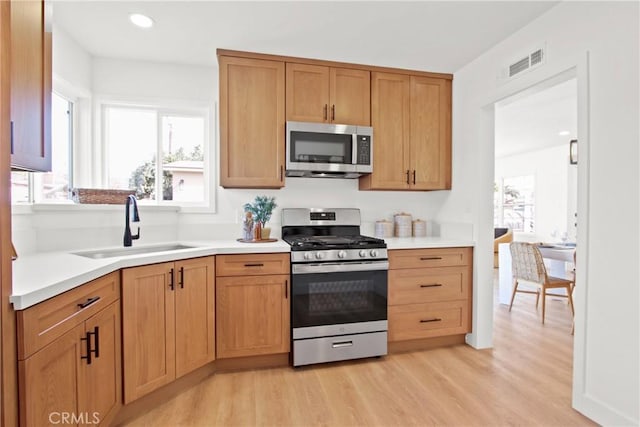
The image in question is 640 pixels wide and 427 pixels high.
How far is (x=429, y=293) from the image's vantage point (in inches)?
108

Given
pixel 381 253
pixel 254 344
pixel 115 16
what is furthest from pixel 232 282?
pixel 115 16

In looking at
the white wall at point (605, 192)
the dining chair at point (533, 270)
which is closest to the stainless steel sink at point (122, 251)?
the white wall at point (605, 192)

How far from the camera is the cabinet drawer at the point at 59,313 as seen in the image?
1.07m

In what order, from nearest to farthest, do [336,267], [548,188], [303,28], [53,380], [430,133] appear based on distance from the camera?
[53,380]
[303,28]
[336,267]
[430,133]
[548,188]

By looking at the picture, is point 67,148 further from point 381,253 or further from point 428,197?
point 428,197

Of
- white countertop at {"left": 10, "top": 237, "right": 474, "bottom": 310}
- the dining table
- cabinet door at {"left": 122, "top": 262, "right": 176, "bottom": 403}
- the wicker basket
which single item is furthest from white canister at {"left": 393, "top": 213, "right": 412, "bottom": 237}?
the wicker basket

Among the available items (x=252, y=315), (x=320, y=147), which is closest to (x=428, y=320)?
(x=252, y=315)

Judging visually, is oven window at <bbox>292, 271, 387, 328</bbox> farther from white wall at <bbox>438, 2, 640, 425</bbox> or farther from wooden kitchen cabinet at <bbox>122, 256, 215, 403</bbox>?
white wall at <bbox>438, 2, 640, 425</bbox>

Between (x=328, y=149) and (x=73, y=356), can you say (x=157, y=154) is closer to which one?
(x=328, y=149)

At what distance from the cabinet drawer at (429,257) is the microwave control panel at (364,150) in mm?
805

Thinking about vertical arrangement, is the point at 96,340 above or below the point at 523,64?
below

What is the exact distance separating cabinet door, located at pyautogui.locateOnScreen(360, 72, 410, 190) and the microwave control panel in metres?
0.10

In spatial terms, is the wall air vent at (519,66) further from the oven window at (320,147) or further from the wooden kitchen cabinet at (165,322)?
the wooden kitchen cabinet at (165,322)

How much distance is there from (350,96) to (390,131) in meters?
0.47
